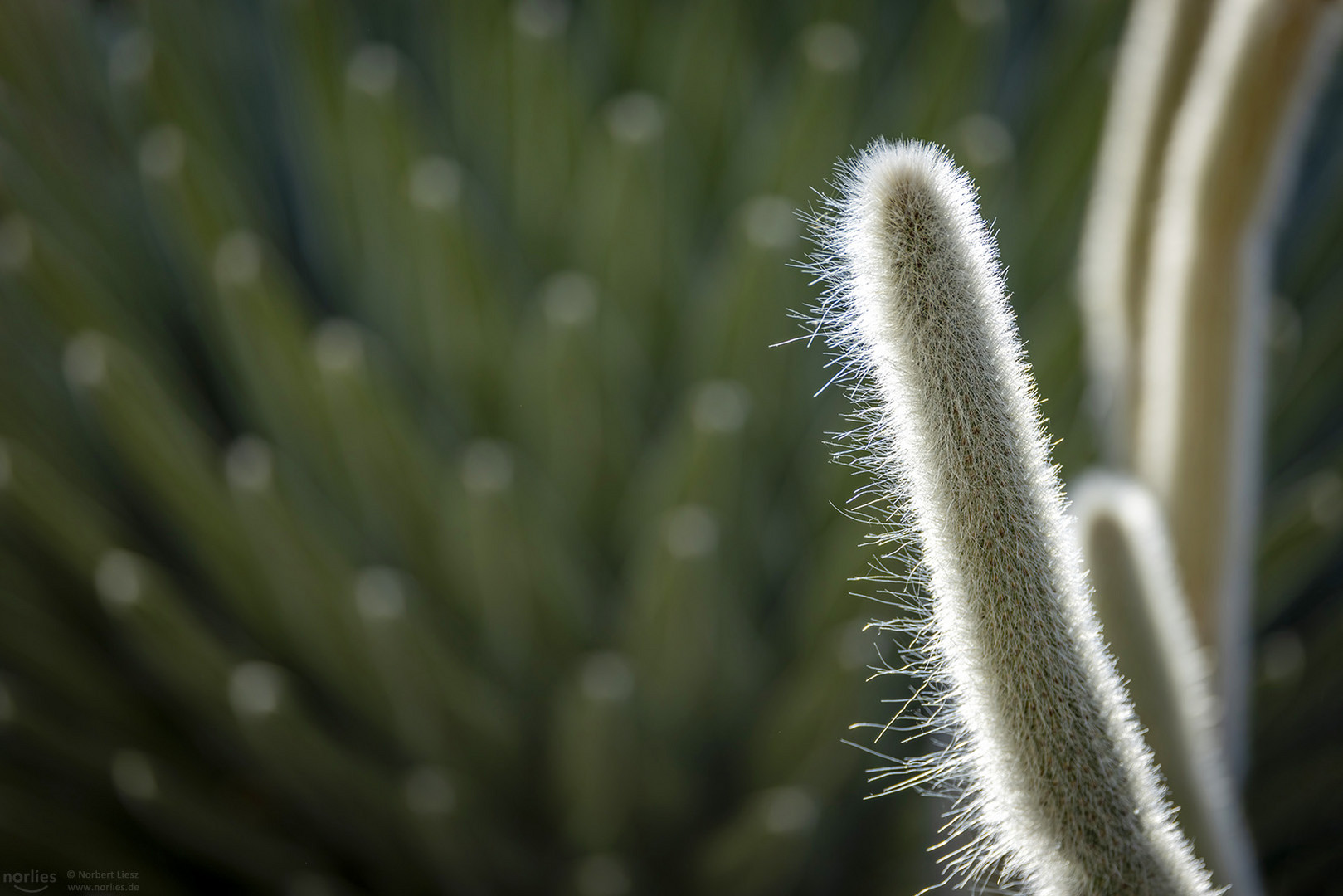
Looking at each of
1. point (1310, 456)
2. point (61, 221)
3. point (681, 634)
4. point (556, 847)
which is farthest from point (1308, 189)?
point (61, 221)

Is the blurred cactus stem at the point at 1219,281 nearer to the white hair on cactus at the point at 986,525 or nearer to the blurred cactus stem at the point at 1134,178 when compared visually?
the blurred cactus stem at the point at 1134,178

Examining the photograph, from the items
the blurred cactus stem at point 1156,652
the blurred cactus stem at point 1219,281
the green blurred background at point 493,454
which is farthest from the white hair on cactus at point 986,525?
the green blurred background at point 493,454

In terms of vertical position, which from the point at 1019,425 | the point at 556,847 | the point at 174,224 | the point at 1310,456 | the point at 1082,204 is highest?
the point at 174,224

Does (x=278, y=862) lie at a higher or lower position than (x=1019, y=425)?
higher

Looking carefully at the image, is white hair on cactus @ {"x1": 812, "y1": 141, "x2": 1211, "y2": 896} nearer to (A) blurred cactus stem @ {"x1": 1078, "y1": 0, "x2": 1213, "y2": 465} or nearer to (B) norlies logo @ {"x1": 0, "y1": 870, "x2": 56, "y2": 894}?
(A) blurred cactus stem @ {"x1": 1078, "y1": 0, "x2": 1213, "y2": 465}

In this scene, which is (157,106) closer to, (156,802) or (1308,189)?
(156,802)

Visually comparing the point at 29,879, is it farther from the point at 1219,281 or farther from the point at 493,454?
the point at 1219,281

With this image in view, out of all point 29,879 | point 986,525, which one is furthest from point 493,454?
point 986,525

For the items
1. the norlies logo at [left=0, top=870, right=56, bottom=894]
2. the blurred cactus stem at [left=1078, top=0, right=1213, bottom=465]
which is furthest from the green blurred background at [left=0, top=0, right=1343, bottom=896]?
the blurred cactus stem at [left=1078, top=0, right=1213, bottom=465]
